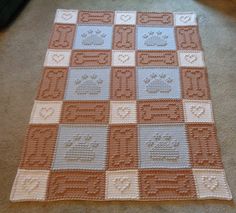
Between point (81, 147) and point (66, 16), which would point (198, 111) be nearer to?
point (81, 147)

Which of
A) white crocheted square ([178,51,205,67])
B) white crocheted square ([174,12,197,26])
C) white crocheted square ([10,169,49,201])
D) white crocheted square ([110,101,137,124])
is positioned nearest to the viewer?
white crocheted square ([10,169,49,201])

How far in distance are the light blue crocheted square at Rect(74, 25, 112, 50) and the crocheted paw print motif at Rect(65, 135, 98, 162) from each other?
1.76 ft

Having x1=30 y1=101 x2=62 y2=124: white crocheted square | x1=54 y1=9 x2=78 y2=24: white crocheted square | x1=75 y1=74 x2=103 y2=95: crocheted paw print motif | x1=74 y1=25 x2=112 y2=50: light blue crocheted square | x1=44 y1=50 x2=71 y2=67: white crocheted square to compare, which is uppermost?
x1=54 y1=9 x2=78 y2=24: white crocheted square

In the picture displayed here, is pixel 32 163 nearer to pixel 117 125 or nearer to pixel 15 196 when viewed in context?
pixel 15 196

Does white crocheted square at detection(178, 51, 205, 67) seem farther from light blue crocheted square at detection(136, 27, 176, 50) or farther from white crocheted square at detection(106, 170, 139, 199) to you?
white crocheted square at detection(106, 170, 139, 199)

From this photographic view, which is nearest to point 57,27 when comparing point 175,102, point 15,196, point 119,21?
point 119,21

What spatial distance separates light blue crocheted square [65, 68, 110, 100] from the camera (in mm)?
1358

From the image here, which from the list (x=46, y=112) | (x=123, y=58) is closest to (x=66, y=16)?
(x=123, y=58)

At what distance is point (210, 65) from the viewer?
148cm

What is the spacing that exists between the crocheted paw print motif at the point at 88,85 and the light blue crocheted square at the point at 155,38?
1.00 ft

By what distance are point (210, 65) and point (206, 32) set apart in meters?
0.25

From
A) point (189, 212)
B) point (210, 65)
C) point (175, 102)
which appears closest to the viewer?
point (189, 212)

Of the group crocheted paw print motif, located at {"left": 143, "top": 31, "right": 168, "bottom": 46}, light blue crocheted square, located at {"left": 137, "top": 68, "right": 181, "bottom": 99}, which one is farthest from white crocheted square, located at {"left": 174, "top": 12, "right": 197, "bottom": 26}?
light blue crocheted square, located at {"left": 137, "top": 68, "right": 181, "bottom": 99}

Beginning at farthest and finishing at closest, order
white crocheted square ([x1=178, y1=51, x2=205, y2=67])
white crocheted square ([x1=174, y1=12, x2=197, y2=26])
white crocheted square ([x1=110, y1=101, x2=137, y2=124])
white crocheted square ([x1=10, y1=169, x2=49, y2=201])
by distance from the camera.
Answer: white crocheted square ([x1=174, y1=12, x2=197, y2=26]) → white crocheted square ([x1=178, y1=51, x2=205, y2=67]) → white crocheted square ([x1=110, y1=101, x2=137, y2=124]) → white crocheted square ([x1=10, y1=169, x2=49, y2=201])
